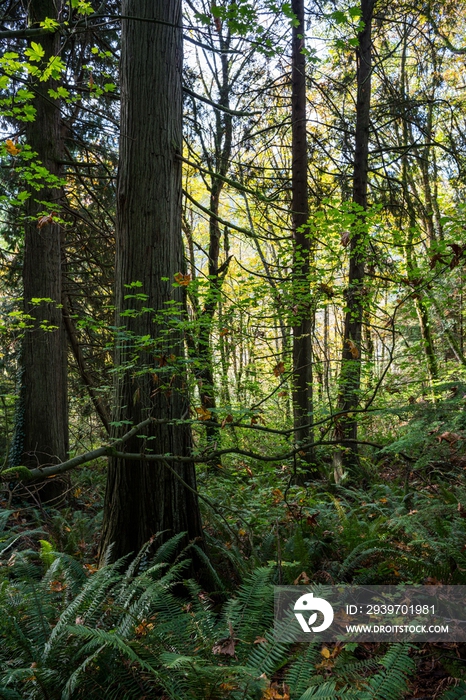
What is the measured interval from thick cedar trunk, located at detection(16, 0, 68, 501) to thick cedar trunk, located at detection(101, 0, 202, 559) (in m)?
3.33

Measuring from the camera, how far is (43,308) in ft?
22.2

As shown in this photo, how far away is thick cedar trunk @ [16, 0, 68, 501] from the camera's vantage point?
6.67 metres

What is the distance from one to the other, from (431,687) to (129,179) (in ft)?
13.3

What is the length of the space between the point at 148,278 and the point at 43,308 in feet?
11.9

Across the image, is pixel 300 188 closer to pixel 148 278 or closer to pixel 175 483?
pixel 148 278

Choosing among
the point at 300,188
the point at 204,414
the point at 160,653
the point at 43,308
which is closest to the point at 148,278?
the point at 204,414

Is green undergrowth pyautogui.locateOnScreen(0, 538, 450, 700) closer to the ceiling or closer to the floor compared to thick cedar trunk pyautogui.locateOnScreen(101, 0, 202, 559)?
closer to the floor

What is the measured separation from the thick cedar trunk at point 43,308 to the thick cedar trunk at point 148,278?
333cm

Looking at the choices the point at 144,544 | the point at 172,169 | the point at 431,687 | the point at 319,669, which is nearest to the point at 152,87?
the point at 172,169

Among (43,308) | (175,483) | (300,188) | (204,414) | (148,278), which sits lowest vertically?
(175,483)

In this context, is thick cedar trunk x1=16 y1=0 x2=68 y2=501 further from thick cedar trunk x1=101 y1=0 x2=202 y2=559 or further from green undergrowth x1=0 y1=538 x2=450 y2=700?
green undergrowth x1=0 y1=538 x2=450 y2=700

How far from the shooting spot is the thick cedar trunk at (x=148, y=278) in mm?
3666

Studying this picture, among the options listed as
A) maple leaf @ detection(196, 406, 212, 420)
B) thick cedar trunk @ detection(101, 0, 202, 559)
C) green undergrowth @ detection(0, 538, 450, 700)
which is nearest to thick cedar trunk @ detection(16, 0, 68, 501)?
thick cedar trunk @ detection(101, 0, 202, 559)

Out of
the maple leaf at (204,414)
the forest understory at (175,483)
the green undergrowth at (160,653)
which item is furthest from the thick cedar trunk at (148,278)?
the green undergrowth at (160,653)
